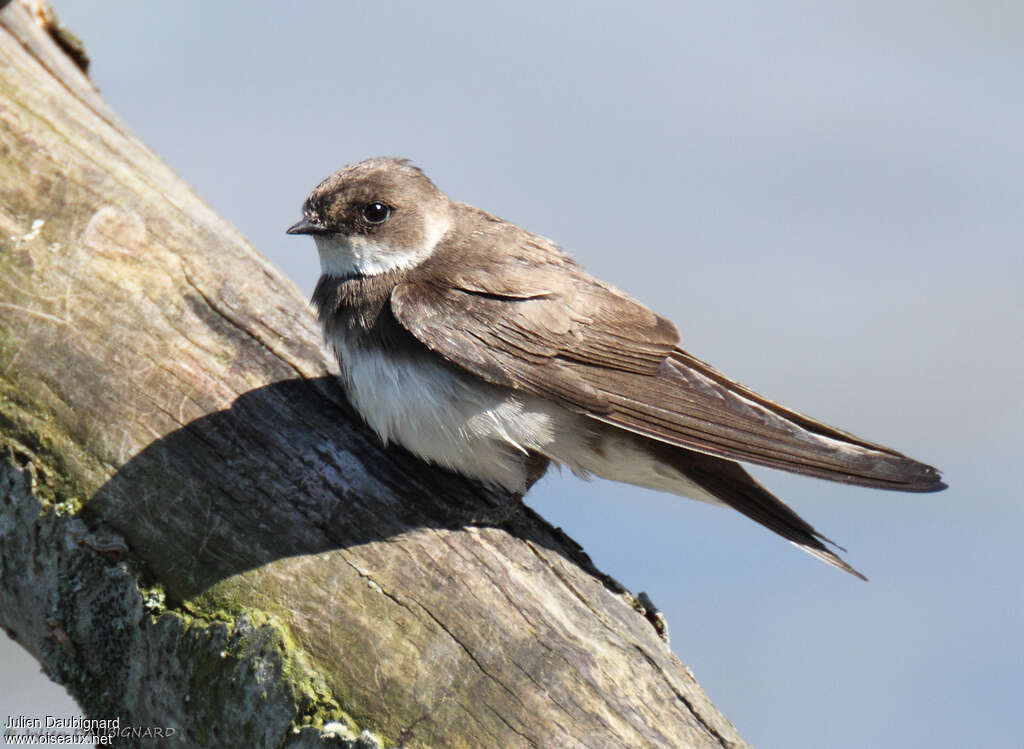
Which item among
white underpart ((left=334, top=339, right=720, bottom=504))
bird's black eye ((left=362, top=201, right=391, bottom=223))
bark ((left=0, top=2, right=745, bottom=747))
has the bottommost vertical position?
bark ((left=0, top=2, right=745, bottom=747))

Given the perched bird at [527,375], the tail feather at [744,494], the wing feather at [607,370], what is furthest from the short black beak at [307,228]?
the tail feather at [744,494]

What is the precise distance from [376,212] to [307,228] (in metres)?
0.28

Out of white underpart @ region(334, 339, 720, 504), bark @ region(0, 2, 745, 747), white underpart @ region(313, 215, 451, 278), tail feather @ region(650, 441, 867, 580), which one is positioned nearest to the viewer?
bark @ region(0, 2, 745, 747)

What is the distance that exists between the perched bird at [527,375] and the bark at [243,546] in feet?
0.70

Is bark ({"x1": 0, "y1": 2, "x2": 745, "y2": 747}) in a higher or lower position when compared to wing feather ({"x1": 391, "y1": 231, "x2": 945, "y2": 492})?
lower

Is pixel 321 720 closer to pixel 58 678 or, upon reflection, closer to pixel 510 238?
pixel 58 678

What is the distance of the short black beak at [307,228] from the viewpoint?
4.37 m

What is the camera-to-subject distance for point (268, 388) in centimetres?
399

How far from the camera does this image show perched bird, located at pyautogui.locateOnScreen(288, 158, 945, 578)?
3.91m

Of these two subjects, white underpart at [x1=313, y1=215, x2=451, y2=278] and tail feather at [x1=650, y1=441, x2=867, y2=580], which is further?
white underpart at [x1=313, y1=215, x2=451, y2=278]

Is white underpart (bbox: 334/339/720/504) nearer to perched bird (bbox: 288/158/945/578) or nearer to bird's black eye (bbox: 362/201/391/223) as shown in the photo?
perched bird (bbox: 288/158/945/578)

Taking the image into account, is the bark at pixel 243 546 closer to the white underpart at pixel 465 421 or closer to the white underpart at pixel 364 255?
the white underpart at pixel 465 421

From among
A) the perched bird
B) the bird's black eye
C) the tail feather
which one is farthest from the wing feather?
the bird's black eye

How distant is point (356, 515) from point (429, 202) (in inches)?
57.9
